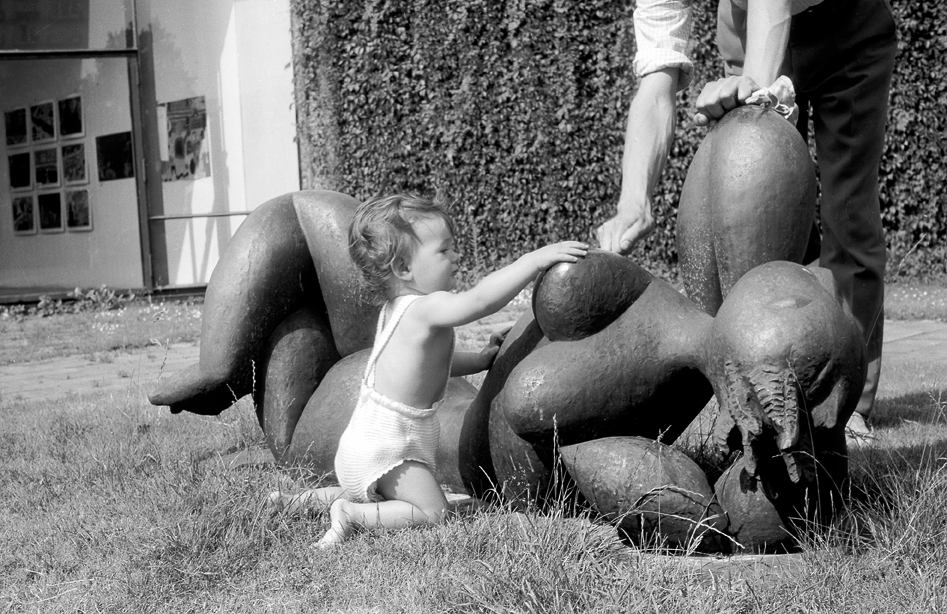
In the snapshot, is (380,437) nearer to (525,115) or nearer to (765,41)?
(765,41)

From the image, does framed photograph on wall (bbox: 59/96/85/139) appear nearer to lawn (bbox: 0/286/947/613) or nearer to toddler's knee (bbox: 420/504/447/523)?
lawn (bbox: 0/286/947/613)

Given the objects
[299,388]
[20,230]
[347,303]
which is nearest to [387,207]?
[347,303]

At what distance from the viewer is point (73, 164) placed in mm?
12336

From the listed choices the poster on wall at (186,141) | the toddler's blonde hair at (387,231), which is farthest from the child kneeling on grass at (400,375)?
the poster on wall at (186,141)

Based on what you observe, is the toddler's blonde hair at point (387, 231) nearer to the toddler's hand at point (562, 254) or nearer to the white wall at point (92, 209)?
the toddler's hand at point (562, 254)

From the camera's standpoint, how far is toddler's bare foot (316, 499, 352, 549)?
2605 mm

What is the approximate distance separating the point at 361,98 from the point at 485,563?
28.0ft

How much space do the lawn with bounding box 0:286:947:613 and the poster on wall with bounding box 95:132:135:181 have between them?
8.87 meters

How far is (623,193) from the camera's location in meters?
2.69

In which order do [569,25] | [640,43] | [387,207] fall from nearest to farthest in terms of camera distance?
1. [387,207]
2. [640,43]
3. [569,25]

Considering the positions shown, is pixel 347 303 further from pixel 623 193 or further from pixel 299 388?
pixel 623 193

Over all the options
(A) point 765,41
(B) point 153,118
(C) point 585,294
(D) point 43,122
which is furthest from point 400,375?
(D) point 43,122

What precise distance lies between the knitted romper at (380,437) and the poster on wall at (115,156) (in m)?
9.63

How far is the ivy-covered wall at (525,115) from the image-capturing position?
9.64 meters
